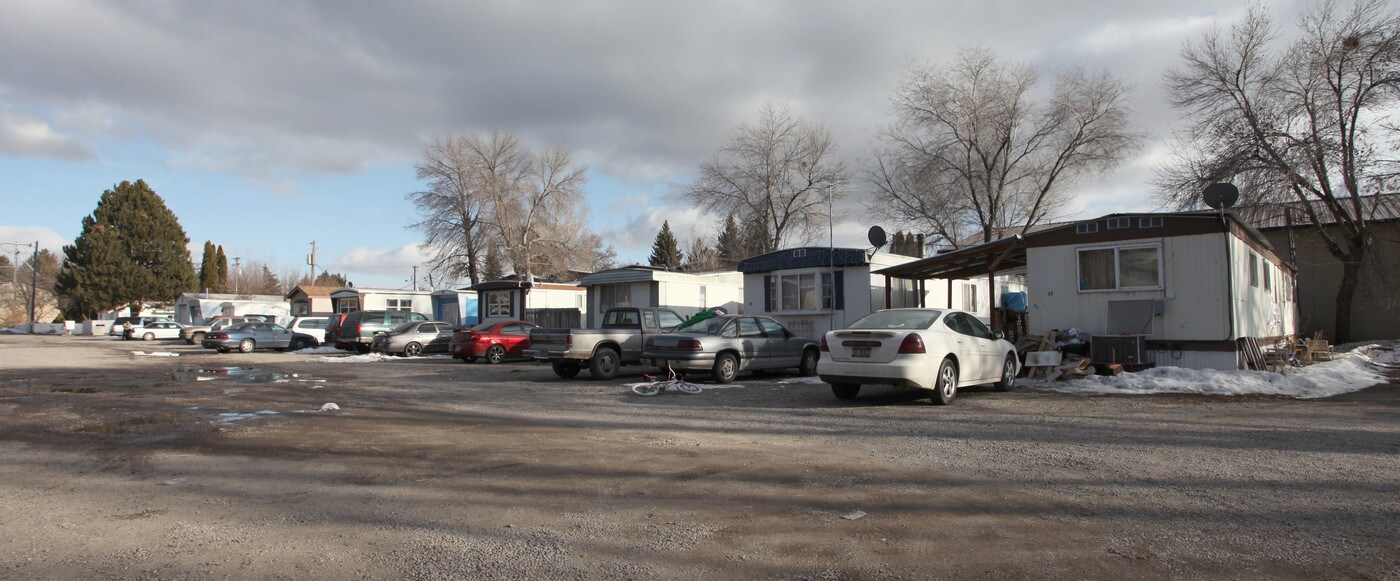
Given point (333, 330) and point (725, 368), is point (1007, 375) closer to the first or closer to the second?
point (725, 368)

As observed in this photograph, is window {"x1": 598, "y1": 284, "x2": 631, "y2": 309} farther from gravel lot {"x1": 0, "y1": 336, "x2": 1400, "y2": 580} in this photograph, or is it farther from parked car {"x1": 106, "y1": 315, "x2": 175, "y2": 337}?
parked car {"x1": 106, "y1": 315, "x2": 175, "y2": 337}

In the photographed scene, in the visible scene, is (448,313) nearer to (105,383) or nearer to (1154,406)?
(105,383)

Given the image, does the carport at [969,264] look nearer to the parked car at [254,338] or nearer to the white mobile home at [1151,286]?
the white mobile home at [1151,286]

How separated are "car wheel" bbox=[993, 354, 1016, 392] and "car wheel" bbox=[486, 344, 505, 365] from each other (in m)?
14.1

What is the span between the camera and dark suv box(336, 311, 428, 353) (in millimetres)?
26453

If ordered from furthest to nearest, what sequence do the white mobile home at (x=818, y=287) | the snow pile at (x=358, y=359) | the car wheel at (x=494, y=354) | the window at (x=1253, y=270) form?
the snow pile at (x=358, y=359)
the car wheel at (x=494, y=354)
the white mobile home at (x=818, y=287)
the window at (x=1253, y=270)

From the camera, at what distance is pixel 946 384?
1078 centimetres

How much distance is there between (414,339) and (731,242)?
31.2 metres

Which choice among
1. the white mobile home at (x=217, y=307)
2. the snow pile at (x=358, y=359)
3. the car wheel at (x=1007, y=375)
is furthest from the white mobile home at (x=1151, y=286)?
the white mobile home at (x=217, y=307)

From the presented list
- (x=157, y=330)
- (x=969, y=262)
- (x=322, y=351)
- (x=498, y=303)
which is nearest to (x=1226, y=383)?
(x=969, y=262)

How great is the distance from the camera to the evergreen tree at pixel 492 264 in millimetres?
47250

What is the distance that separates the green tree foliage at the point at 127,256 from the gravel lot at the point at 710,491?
63835mm

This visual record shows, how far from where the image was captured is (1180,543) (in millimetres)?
4340

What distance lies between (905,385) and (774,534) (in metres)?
6.09
